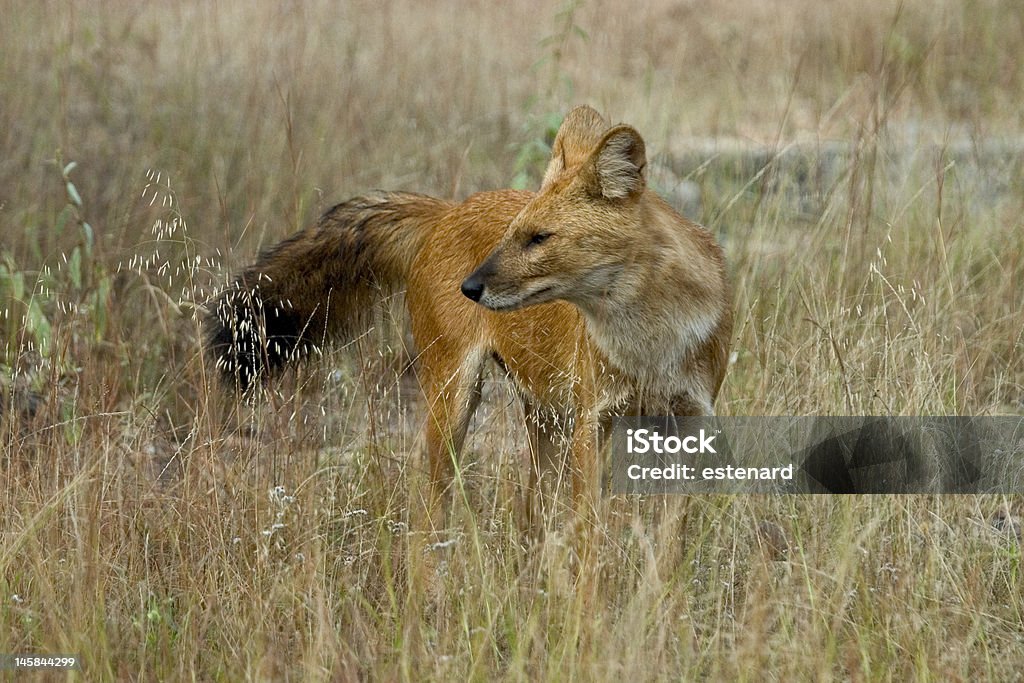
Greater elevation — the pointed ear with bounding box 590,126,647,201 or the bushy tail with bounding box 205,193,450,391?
the pointed ear with bounding box 590,126,647,201

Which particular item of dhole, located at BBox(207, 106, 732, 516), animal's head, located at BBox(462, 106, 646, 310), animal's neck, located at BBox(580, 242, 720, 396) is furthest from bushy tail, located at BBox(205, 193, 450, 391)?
animal's neck, located at BBox(580, 242, 720, 396)

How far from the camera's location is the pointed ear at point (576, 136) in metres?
4.58

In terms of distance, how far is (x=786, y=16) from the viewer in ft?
35.0

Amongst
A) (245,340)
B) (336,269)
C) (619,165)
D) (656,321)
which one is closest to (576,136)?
(619,165)

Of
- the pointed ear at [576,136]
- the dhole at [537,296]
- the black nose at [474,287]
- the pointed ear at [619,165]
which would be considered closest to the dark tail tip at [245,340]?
the dhole at [537,296]

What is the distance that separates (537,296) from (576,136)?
31.0 inches

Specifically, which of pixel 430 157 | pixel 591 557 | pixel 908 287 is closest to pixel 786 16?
pixel 430 157

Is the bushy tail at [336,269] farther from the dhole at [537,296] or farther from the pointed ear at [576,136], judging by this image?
the pointed ear at [576,136]

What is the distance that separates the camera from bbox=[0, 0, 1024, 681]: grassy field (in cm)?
359

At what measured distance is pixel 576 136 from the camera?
4.66 meters

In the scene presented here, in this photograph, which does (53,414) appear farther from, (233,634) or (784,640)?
(784,640)

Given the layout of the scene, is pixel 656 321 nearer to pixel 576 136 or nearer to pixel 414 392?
pixel 576 136

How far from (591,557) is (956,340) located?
247 cm

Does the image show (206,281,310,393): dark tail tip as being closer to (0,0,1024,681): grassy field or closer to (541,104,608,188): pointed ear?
(0,0,1024,681): grassy field
